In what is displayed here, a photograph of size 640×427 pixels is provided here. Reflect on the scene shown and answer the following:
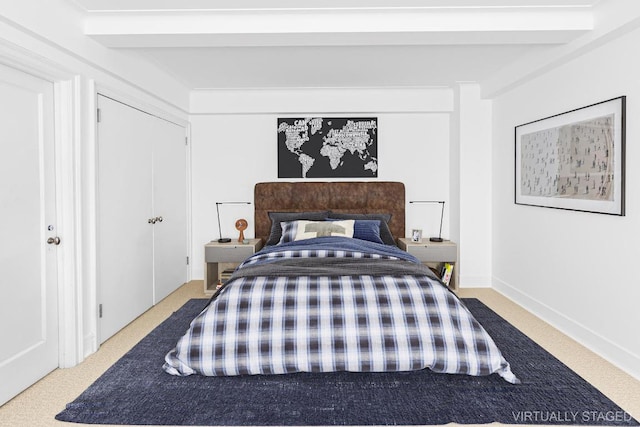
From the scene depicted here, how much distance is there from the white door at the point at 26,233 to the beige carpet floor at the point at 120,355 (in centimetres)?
13

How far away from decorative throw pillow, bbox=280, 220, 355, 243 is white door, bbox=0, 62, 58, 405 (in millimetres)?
2125

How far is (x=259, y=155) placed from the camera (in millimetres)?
5500

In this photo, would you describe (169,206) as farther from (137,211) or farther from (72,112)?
(72,112)

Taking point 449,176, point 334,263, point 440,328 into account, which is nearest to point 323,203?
point 449,176

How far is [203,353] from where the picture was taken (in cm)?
267

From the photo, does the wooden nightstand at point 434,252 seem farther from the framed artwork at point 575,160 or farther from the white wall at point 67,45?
the white wall at point 67,45

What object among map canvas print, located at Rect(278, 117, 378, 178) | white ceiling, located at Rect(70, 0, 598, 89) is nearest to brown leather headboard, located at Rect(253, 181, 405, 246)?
map canvas print, located at Rect(278, 117, 378, 178)

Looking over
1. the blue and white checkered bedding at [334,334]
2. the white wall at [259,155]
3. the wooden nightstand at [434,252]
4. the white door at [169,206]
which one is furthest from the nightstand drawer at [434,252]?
the white door at [169,206]

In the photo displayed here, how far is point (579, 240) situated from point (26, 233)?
379 centimetres

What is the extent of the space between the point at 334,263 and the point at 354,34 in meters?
1.63

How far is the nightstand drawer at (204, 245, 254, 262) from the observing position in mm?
4871

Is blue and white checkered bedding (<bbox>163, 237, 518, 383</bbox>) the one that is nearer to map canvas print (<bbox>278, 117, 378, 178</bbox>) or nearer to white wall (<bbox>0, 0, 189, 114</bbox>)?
white wall (<bbox>0, 0, 189, 114</bbox>)

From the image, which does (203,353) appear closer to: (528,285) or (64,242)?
(64,242)

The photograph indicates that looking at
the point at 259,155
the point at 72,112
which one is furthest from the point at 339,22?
the point at 259,155
